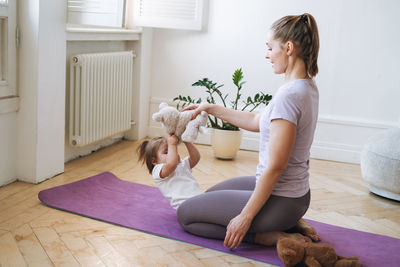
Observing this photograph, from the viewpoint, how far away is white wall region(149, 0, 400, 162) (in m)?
3.78

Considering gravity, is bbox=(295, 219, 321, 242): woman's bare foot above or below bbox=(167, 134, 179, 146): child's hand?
below

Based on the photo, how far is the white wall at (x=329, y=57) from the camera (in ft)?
12.4

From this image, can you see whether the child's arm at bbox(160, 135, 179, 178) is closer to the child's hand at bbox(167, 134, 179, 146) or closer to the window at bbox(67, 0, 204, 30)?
A: the child's hand at bbox(167, 134, 179, 146)

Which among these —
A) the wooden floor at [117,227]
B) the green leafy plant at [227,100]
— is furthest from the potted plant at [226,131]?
the wooden floor at [117,227]

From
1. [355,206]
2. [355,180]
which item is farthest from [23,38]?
[355,180]

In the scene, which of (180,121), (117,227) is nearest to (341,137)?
(180,121)

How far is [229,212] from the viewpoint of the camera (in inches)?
81.4

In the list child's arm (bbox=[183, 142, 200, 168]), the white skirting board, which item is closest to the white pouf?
the white skirting board

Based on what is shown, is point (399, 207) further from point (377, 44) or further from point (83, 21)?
point (83, 21)

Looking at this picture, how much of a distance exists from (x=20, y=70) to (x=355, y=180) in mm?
2299

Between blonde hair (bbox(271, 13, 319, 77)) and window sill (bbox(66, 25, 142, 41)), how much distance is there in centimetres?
154

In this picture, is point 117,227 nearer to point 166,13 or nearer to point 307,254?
point 307,254

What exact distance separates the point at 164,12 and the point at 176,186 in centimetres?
189

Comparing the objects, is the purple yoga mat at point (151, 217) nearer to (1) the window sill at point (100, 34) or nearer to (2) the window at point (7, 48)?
(2) the window at point (7, 48)
